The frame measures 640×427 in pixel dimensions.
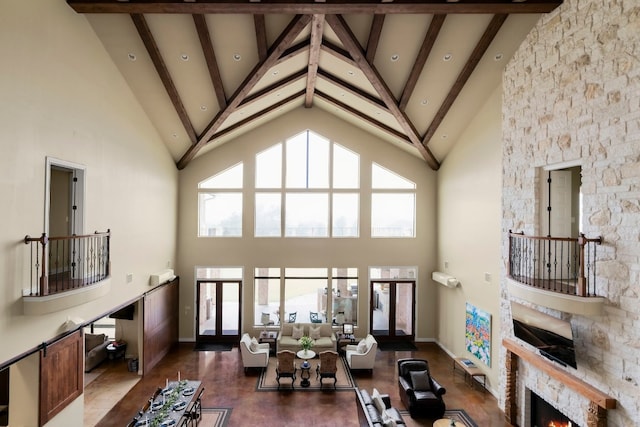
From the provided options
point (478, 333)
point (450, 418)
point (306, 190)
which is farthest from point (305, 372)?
Answer: point (306, 190)

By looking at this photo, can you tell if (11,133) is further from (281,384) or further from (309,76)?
(281,384)

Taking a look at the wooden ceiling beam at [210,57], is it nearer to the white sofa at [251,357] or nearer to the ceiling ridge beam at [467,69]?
the ceiling ridge beam at [467,69]

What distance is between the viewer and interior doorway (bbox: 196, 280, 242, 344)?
12156 mm

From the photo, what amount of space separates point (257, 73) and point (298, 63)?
62.7 inches

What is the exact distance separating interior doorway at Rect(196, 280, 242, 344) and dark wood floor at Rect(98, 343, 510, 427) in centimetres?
121

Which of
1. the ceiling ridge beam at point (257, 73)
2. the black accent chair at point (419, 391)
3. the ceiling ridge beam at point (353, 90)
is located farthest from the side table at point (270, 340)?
the ceiling ridge beam at point (353, 90)

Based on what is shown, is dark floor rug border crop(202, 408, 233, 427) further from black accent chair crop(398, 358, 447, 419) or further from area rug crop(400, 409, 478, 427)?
black accent chair crop(398, 358, 447, 419)

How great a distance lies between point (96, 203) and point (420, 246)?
935 centimetres

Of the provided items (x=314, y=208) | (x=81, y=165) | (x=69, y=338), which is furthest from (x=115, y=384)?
(x=314, y=208)

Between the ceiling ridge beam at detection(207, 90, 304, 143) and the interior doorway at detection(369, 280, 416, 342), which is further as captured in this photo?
the interior doorway at detection(369, 280, 416, 342)

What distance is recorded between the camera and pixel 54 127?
588cm

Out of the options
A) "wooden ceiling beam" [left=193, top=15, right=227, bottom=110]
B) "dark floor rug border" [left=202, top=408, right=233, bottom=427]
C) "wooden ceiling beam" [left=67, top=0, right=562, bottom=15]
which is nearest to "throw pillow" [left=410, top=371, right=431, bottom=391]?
"dark floor rug border" [left=202, top=408, right=233, bottom=427]

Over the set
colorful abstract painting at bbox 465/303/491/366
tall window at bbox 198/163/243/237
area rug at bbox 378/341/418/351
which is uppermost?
tall window at bbox 198/163/243/237

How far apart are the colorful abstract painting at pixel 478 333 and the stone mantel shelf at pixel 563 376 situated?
4.55 ft
